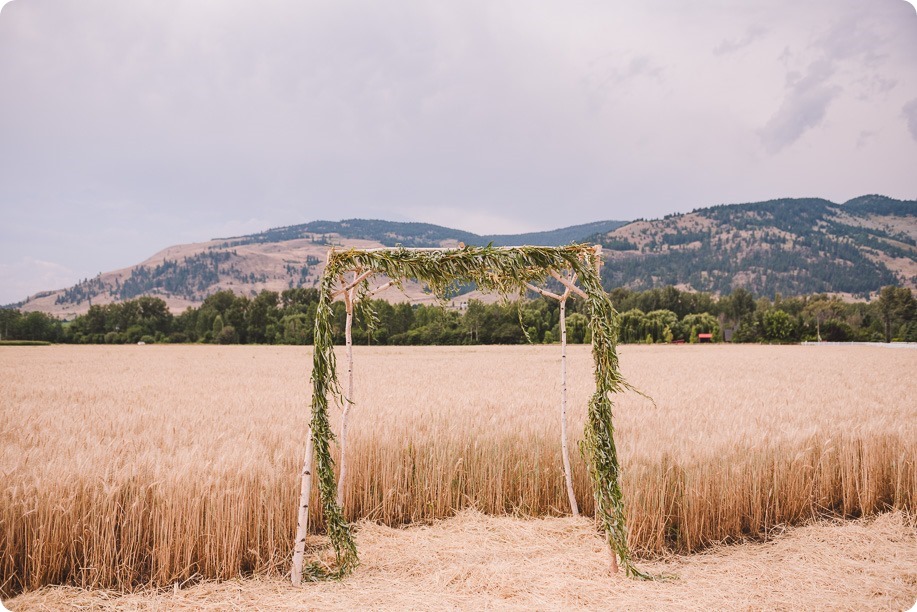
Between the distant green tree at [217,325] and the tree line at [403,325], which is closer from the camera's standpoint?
the tree line at [403,325]

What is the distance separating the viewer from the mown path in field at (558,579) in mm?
4020

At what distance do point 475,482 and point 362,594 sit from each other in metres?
2.41

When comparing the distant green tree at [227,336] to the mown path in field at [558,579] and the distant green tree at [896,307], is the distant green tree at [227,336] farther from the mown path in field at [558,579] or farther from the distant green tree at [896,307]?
the distant green tree at [896,307]

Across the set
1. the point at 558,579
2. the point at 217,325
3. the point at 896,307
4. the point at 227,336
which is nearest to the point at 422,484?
the point at 558,579

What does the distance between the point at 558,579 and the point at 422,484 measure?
87.8 inches

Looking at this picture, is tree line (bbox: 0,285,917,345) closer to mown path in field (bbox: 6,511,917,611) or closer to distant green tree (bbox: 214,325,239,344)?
distant green tree (bbox: 214,325,239,344)

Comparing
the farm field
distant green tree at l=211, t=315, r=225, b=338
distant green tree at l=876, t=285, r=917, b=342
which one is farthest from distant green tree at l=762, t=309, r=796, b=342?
distant green tree at l=211, t=315, r=225, b=338

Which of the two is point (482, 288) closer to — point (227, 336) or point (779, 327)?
point (227, 336)

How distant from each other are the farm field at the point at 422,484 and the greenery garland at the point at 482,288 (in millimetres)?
497

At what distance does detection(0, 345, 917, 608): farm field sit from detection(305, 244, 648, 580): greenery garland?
1.63ft

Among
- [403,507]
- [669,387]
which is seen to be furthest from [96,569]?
[669,387]

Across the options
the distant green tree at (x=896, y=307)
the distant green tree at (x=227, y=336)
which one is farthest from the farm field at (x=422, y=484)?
A: the distant green tree at (x=896, y=307)

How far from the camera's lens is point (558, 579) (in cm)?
449

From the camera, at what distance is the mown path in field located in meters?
4.02
